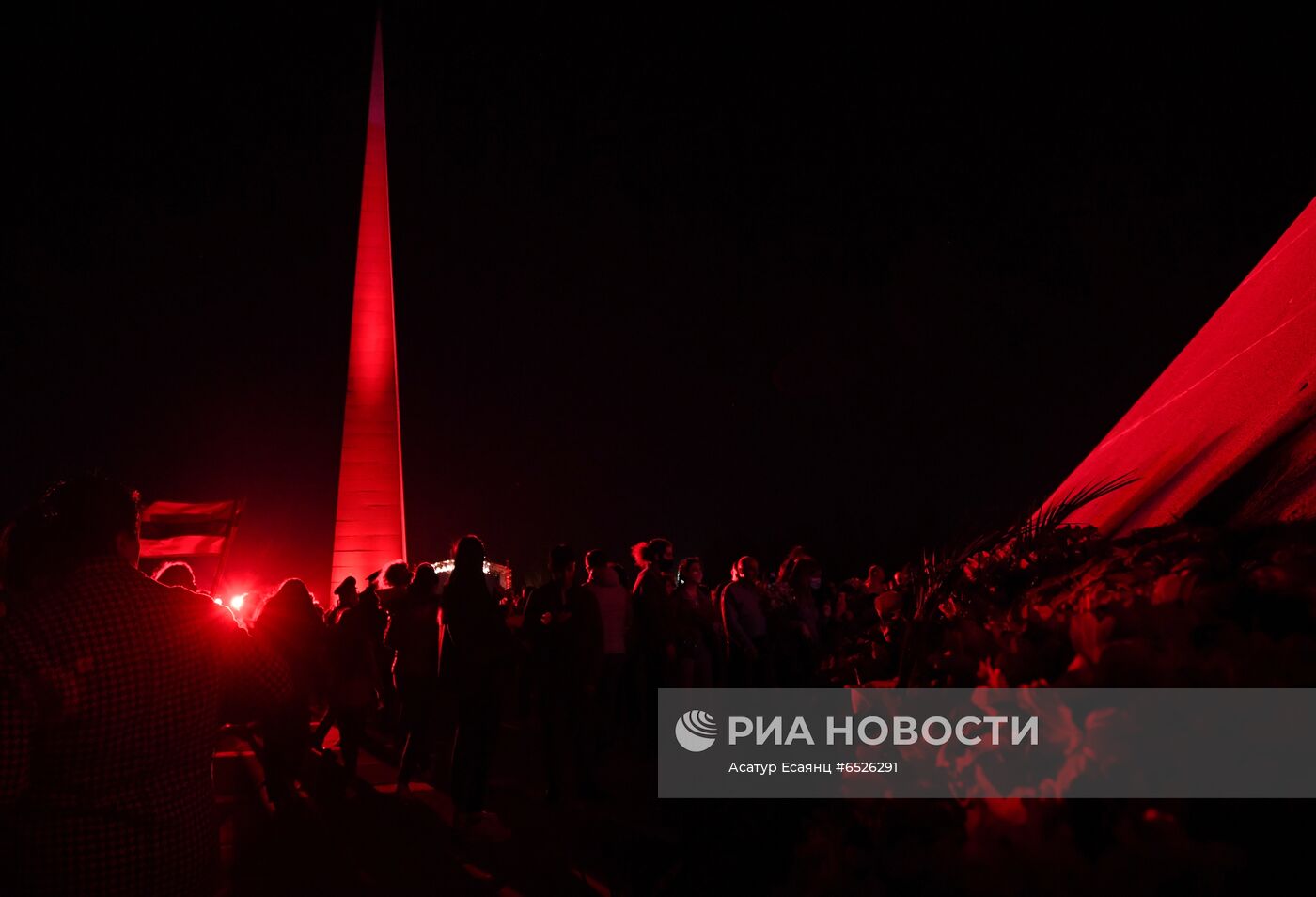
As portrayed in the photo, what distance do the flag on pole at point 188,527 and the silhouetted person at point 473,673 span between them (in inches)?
449

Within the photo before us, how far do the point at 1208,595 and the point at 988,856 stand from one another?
56 cm

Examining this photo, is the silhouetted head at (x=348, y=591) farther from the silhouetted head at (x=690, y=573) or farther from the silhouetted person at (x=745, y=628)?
the silhouetted person at (x=745, y=628)

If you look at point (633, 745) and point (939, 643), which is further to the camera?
point (633, 745)

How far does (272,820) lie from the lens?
6.54 meters

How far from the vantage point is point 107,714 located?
6.78 ft

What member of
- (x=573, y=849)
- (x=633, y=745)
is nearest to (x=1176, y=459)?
(x=573, y=849)

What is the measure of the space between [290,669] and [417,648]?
48.9 inches

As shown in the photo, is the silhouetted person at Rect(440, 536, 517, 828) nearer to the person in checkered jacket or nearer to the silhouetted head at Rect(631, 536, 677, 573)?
the silhouetted head at Rect(631, 536, 677, 573)

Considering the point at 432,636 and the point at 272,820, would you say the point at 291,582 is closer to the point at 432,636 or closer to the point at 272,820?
the point at 432,636

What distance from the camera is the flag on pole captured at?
15.3 m

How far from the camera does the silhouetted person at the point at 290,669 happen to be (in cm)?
672

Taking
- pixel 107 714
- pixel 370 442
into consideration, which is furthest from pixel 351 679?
pixel 370 442

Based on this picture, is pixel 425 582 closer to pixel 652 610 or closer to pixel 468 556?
pixel 468 556

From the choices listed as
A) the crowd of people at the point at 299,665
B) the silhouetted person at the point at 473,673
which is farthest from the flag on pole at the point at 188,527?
the silhouetted person at the point at 473,673
